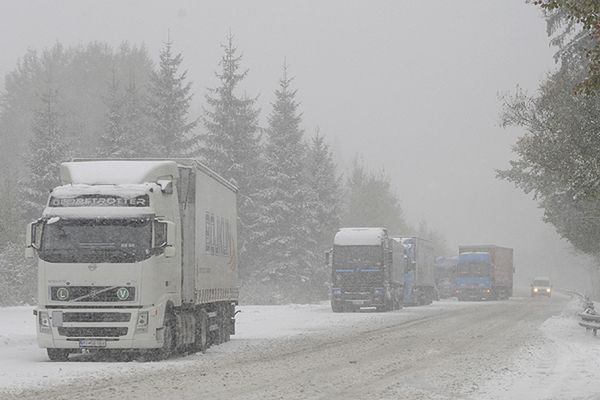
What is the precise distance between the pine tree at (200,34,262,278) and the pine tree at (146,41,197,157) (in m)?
1.86

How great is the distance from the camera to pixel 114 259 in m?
18.2

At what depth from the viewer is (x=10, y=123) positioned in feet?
336

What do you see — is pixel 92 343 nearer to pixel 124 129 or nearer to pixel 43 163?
pixel 43 163

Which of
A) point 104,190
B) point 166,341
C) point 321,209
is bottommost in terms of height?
point 166,341

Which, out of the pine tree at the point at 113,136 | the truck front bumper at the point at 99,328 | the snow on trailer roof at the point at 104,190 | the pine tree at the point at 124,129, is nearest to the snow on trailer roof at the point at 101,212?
the snow on trailer roof at the point at 104,190

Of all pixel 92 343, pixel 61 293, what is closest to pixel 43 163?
pixel 61 293

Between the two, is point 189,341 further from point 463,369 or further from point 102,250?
point 463,369

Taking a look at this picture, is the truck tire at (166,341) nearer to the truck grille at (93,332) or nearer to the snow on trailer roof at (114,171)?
the truck grille at (93,332)

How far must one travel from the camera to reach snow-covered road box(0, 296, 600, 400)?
519 inches

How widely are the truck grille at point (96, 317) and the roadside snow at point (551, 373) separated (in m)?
6.93

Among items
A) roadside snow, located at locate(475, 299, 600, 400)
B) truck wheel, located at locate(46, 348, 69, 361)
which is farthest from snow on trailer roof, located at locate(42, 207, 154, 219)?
roadside snow, located at locate(475, 299, 600, 400)

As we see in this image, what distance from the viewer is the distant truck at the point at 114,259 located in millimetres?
18172

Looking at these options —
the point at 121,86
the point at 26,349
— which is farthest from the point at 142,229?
the point at 121,86

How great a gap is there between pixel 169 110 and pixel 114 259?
153 feet
